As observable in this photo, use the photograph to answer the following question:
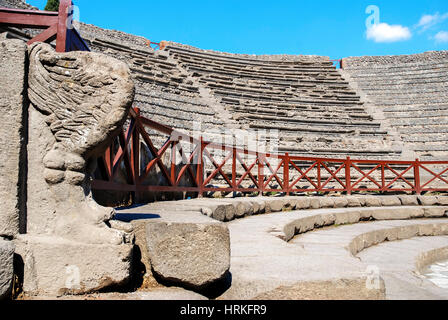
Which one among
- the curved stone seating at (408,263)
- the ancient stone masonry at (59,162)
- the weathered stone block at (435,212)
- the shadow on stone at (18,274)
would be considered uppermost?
the ancient stone masonry at (59,162)

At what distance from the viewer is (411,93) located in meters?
17.7

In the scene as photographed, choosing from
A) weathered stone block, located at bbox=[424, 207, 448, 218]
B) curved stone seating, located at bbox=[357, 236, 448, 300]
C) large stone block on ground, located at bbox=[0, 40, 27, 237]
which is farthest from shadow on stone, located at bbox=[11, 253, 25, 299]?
weathered stone block, located at bbox=[424, 207, 448, 218]

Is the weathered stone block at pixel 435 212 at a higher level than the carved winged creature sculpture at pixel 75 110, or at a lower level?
lower

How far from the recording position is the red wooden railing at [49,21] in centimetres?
209

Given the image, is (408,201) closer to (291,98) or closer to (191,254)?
(191,254)

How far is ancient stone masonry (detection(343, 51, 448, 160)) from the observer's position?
14031 millimetres

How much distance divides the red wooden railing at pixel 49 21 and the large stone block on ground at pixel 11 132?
0.98ft

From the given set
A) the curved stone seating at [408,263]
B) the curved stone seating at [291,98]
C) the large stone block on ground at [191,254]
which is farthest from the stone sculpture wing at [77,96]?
the curved stone seating at [291,98]

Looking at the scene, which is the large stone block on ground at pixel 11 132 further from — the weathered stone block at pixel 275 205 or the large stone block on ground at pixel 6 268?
the weathered stone block at pixel 275 205

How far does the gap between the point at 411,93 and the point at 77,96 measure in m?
18.8

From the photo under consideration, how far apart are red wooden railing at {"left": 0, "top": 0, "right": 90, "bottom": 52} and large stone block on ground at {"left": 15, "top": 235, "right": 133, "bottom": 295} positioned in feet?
3.67

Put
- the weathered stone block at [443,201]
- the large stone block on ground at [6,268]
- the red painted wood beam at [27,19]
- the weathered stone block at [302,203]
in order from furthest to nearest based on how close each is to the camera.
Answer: the weathered stone block at [443,201], the weathered stone block at [302,203], the red painted wood beam at [27,19], the large stone block on ground at [6,268]
